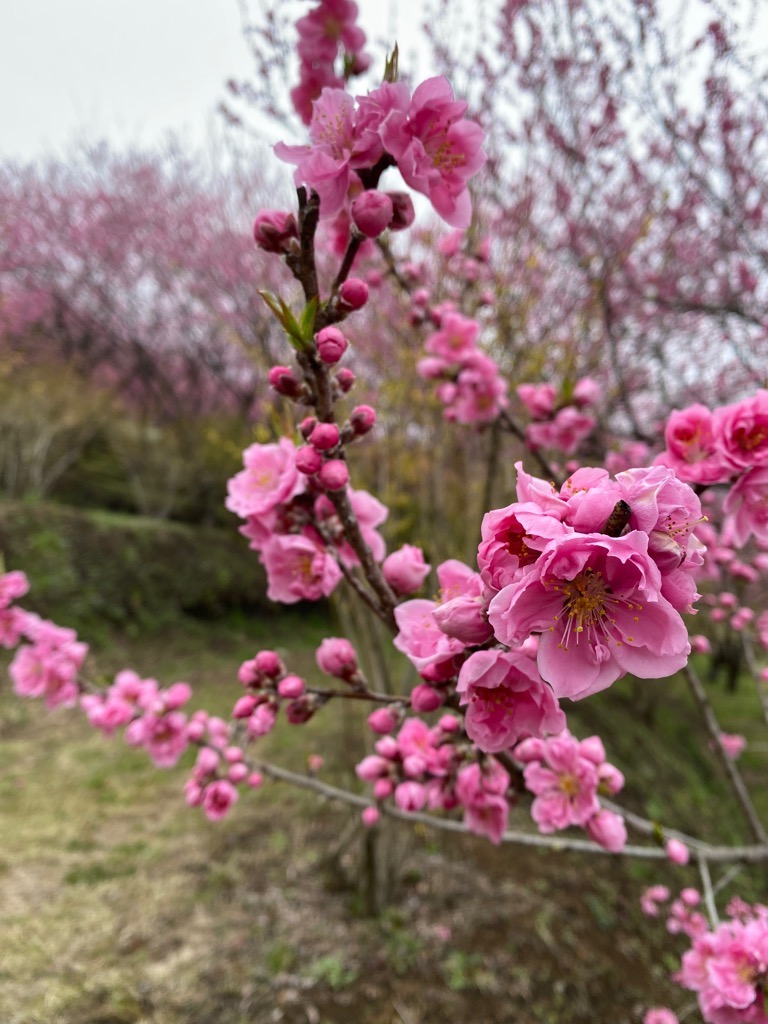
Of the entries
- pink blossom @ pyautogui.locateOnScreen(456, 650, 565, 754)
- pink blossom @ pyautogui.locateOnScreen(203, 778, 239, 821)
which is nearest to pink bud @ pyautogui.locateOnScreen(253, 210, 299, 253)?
pink blossom @ pyautogui.locateOnScreen(456, 650, 565, 754)

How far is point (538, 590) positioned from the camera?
0.56 meters

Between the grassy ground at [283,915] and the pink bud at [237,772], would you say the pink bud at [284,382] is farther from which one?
the grassy ground at [283,915]

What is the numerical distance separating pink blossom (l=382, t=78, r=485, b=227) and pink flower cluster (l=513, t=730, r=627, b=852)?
1.06 meters

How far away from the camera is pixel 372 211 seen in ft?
2.47

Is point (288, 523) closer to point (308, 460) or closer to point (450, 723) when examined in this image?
point (308, 460)

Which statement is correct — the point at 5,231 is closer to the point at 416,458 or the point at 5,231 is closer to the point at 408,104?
the point at 416,458

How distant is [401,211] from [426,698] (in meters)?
0.76

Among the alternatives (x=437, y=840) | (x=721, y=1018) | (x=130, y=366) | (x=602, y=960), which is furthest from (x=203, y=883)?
(x=130, y=366)

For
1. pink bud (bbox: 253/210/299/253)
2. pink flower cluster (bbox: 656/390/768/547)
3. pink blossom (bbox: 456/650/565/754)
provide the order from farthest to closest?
pink flower cluster (bbox: 656/390/768/547)
pink bud (bbox: 253/210/299/253)
pink blossom (bbox: 456/650/565/754)

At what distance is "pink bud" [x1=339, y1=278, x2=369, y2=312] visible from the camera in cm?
78

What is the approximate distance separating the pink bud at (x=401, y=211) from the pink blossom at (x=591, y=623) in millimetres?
605

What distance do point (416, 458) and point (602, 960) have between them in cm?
296

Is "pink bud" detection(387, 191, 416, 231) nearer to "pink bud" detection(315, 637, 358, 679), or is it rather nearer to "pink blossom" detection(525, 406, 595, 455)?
"pink bud" detection(315, 637, 358, 679)

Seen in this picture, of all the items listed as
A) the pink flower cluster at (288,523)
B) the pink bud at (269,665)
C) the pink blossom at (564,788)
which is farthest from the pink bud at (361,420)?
the pink blossom at (564,788)
